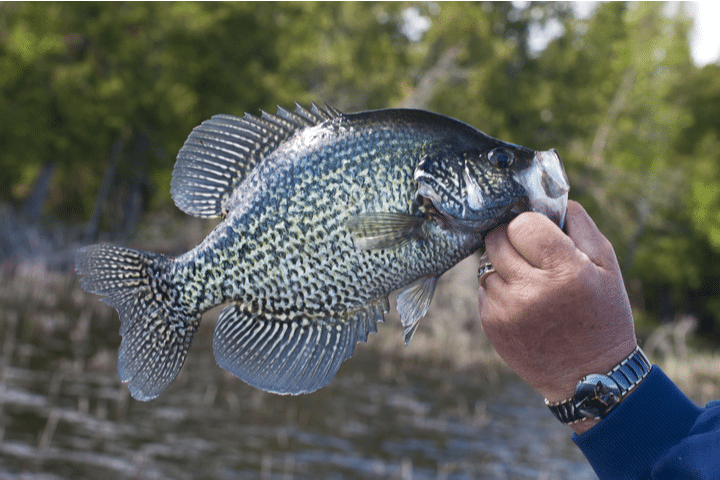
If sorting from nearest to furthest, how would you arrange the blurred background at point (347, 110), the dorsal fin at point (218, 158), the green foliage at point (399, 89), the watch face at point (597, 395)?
the watch face at point (597, 395), the dorsal fin at point (218, 158), the blurred background at point (347, 110), the green foliage at point (399, 89)

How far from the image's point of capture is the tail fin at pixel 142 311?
5.63 feet

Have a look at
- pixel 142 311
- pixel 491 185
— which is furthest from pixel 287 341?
pixel 491 185

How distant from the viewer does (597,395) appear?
1717 mm

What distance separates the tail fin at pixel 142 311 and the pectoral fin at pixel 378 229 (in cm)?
54

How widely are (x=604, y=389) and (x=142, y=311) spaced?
134cm

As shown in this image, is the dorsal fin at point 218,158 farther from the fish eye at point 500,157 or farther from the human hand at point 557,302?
the human hand at point 557,302

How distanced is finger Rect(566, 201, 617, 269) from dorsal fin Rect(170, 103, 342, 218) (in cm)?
87

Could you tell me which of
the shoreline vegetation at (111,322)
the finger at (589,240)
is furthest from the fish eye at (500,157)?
the shoreline vegetation at (111,322)

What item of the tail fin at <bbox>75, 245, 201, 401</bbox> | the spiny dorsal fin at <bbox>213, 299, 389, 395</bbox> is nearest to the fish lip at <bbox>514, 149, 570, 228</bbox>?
the spiny dorsal fin at <bbox>213, 299, 389, 395</bbox>

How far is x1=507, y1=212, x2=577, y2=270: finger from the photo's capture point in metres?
1.66

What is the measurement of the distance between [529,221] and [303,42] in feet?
82.2

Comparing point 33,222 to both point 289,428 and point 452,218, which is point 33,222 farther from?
point 452,218

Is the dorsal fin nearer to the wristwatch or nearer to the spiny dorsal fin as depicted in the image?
the spiny dorsal fin

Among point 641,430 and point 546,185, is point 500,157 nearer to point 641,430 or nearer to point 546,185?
point 546,185
